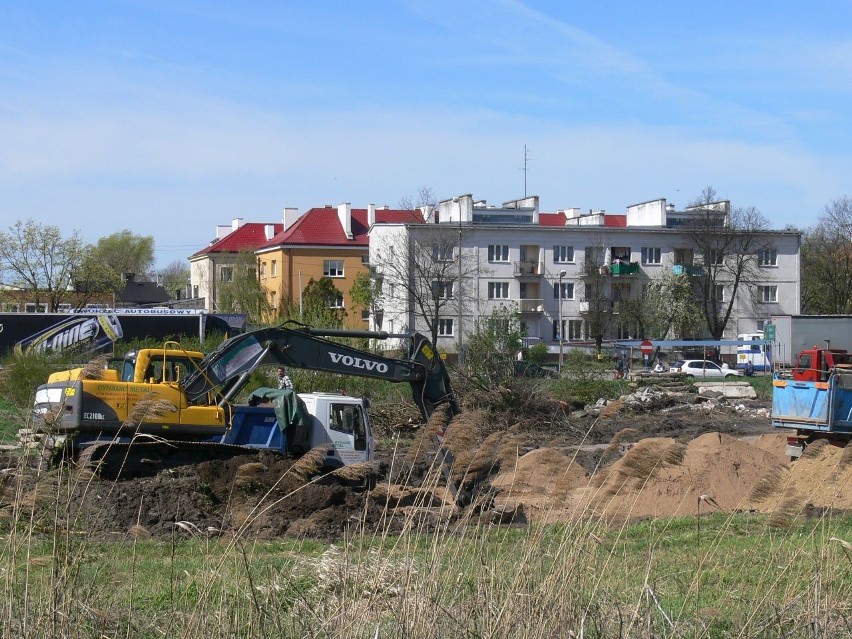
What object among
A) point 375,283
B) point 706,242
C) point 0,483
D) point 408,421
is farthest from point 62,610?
point 706,242

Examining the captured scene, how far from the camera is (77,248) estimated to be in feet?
230

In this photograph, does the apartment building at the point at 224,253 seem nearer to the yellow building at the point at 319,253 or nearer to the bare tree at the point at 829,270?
the yellow building at the point at 319,253

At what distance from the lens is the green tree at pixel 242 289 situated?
77.1 m

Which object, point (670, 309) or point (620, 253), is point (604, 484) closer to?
point (670, 309)

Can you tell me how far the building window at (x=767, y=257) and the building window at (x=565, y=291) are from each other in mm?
14541

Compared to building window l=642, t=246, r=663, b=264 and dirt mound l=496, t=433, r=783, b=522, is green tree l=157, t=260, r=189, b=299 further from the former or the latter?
dirt mound l=496, t=433, r=783, b=522

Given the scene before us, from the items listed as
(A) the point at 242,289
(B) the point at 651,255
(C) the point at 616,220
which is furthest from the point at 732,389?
(C) the point at 616,220

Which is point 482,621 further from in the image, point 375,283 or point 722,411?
point 375,283

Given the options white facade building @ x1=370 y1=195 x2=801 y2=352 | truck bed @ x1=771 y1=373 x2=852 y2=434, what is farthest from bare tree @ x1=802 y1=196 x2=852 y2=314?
truck bed @ x1=771 y1=373 x2=852 y2=434

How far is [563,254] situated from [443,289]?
37.9 feet

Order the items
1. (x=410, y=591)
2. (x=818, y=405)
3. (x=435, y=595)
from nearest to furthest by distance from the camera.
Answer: (x=435, y=595)
(x=410, y=591)
(x=818, y=405)

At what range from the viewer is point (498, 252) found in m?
73.3

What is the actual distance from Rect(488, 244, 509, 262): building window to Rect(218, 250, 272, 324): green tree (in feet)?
54.2

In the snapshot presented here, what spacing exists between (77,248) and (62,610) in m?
68.9
